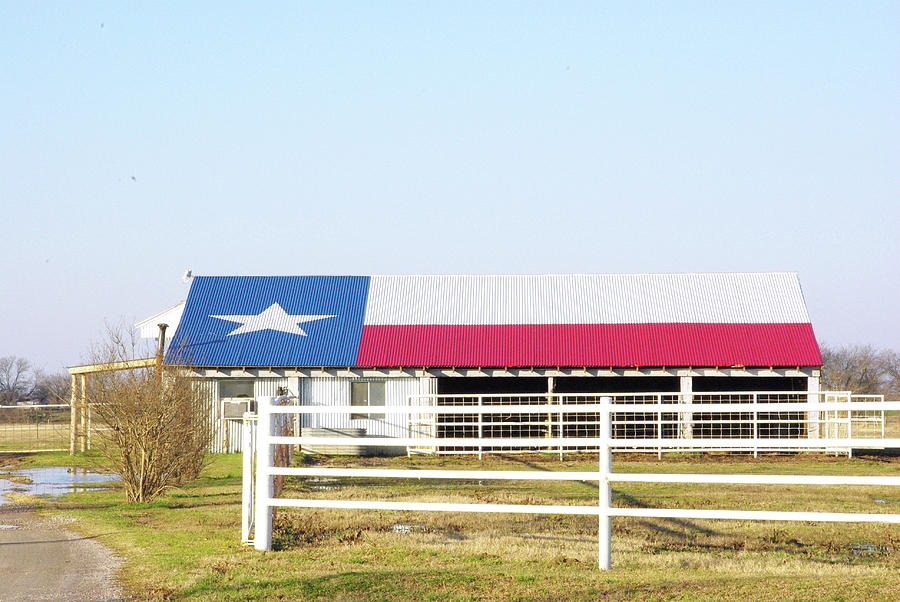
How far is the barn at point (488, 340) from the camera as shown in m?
30.3

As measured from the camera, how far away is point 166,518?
1344cm

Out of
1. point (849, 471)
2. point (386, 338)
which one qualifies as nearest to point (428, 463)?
point (386, 338)

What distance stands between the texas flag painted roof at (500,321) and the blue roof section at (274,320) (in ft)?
0.12

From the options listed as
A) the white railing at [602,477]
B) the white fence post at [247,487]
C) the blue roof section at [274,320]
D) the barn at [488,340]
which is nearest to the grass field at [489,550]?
the white fence post at [247,487]

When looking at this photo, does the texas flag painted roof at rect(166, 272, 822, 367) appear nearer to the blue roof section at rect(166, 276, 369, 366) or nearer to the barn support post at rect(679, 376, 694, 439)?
the blue roof section at rect(166, 276, 369, 366)

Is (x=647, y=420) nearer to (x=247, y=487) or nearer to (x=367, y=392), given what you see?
(x=367, y=392)

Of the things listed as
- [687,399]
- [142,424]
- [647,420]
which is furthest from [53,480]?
[647,420]

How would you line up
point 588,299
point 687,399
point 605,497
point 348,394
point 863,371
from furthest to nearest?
1. point 863,371
2. point 588,299
3. point 348,394
4. point 687,399
5. point 605,497

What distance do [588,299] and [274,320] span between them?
1015 cm

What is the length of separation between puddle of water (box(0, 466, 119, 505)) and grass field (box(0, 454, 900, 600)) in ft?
4.94

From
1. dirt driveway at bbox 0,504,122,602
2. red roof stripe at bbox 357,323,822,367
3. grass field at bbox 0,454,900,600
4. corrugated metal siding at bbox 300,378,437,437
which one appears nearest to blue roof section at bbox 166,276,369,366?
corrugated metal siding at bbox 300,378,437,437

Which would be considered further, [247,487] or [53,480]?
[53,480]

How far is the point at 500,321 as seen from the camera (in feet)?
107

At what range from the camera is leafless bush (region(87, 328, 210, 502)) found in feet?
51.3
